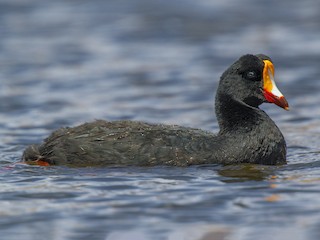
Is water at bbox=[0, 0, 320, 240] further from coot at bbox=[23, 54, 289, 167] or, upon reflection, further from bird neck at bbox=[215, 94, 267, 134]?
bird neck at bbox=[215, 94, 267, 134]

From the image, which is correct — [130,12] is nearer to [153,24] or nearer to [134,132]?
[153,24]

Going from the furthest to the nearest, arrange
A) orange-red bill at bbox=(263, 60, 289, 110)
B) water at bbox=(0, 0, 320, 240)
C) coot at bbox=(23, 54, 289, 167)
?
orange-red bill at bbox=(263, 60, 289, 110) < coot at bbox=(23, 54, 289, 167) < water at bbox=(0, 0, 320, 240)

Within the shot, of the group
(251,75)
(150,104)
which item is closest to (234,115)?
(251,75)

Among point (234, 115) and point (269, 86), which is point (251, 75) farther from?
point (234, 115)

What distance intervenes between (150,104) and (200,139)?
4.69 metres

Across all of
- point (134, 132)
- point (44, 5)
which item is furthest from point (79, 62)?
point (134, 132)

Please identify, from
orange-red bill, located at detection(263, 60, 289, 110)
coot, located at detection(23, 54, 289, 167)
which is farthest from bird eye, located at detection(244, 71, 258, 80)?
orange-red bill, located at detection(263, 60, 289, 110)

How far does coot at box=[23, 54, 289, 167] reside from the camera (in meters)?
11.4

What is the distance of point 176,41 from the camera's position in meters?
20.7

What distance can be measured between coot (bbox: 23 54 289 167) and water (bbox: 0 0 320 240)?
0.17 meters

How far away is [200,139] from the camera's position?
1149 cm

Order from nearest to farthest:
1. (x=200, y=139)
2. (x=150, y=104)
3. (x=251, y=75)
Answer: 1. (x=200, y=139)
2. (x=251, y=75)
3. (x=150, y=104)

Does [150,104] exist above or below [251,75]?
below

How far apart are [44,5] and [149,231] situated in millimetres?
15695
